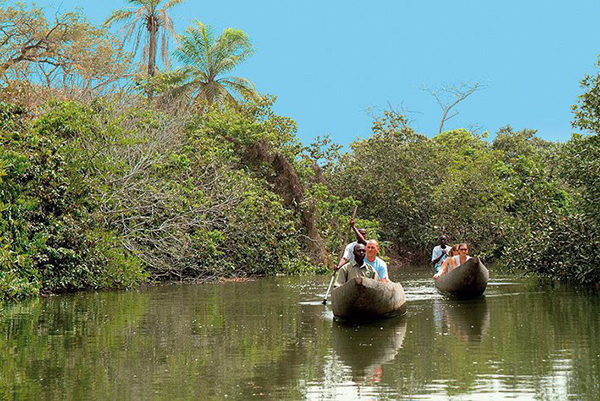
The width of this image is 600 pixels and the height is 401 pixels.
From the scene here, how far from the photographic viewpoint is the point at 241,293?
2197 cm

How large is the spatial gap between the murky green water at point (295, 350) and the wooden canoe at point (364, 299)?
0.30 m

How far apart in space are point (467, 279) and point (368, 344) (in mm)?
7814

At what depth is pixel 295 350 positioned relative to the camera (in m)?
11.0

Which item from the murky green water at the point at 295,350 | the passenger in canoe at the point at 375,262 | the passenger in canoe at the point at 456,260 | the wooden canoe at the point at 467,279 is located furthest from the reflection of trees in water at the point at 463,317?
the passenger in canoe at the point at 375,262

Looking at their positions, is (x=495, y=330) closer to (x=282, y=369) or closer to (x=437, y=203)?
(x=282, y=369)

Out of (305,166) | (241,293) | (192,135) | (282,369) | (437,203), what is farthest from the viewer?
(437,203)

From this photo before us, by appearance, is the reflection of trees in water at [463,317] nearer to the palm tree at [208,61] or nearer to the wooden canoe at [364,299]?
the wooden canoe at [364,299]

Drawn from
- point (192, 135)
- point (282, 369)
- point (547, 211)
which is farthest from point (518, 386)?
point (192, 135)

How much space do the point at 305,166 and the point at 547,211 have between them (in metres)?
15.4

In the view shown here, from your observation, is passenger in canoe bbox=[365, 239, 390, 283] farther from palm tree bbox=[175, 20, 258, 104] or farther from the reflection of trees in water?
palm tree bbox=[175, 20, 258, 104]

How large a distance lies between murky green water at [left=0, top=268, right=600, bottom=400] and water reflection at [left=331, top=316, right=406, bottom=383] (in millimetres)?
23

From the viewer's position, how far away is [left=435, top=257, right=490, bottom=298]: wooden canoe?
61.2ft

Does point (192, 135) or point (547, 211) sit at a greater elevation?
point (192, 135)

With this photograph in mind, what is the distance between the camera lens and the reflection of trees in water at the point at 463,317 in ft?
41.2
